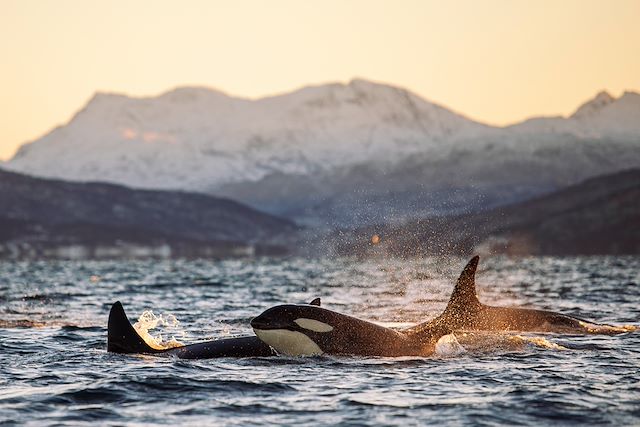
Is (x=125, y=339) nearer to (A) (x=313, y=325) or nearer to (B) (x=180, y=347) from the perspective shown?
(B) (x=180, y=347)

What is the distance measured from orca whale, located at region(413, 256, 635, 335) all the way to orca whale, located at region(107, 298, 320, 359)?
136 inches

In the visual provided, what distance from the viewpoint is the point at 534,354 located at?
72.9 ft

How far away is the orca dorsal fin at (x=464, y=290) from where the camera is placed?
2302cm

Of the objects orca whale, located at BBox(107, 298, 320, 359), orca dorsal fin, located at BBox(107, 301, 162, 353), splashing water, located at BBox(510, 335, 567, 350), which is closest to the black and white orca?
orca whale, located at BBox(107, 298, 320, 359)

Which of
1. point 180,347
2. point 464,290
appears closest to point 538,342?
point 464,290

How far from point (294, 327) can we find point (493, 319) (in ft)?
25.0

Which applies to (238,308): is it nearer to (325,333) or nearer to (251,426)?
(325,333)

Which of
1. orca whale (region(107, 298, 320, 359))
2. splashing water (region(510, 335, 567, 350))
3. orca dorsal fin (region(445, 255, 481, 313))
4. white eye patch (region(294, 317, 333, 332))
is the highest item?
orca dorsal fin (region(445, 255, 481, 313))

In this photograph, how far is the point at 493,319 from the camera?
26.3 metres

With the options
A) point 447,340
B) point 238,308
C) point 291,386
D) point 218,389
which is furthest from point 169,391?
point 238,308

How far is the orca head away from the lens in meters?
20.3

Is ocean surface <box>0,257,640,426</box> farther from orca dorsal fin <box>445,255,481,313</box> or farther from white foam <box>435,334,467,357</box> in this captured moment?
orca dorsal fin <box>445,255,481,313</box>

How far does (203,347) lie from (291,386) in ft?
13.5

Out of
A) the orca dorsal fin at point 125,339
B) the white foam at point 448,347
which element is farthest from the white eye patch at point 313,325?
the orca dorsal fin at point 125,339
